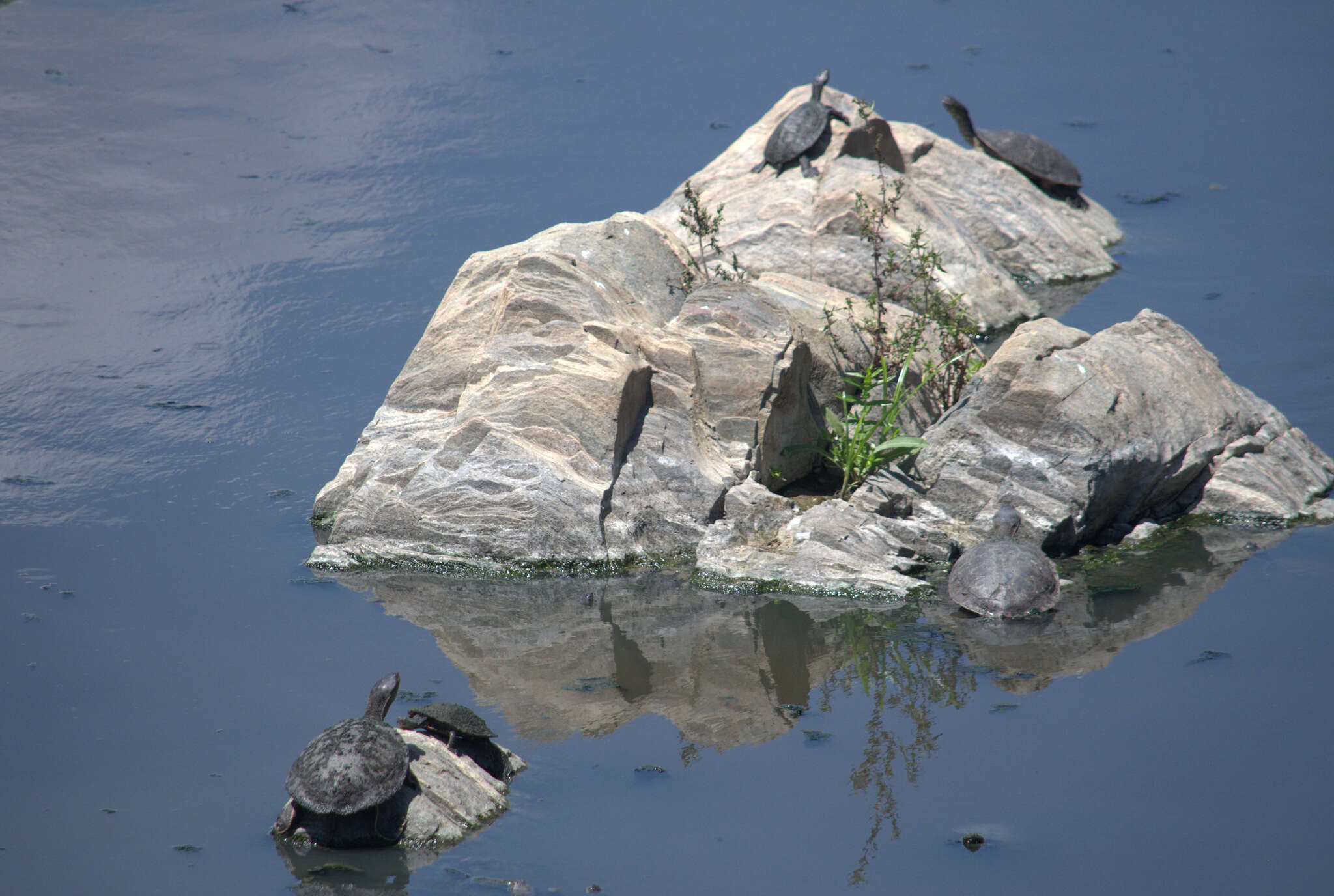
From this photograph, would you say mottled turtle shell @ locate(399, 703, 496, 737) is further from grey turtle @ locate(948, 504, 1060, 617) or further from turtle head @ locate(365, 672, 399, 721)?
grey turtle @ locate(948, 504, 1060, 617)

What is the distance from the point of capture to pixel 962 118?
13688mm

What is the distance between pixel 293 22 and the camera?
16938 millimetres

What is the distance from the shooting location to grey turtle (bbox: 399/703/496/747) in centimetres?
486

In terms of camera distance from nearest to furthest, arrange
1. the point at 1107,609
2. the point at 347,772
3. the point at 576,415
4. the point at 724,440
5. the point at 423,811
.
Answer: the point at 347,772
the point at 423,811
the point at 1107,609
the point at 576,415
the point at 724,440

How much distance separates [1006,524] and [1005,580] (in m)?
A: 0.70

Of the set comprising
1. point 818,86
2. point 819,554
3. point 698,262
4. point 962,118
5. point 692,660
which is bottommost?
point 692,660

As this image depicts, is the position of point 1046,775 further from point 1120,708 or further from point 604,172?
point 604,172

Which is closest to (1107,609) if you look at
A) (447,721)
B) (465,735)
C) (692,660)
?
(692,660)

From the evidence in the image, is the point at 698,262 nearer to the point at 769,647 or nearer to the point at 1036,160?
the point at 769,647

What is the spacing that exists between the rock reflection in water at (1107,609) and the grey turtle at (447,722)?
9.07ft

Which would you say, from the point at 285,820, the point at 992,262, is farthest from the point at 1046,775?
Result: the point at 992,262

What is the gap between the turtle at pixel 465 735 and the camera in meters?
4.90

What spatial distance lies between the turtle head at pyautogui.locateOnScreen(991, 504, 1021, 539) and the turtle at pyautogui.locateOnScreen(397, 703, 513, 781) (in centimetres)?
361

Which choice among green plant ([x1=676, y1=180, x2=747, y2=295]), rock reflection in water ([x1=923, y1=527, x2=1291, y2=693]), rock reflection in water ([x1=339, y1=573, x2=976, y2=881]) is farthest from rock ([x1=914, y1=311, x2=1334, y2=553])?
green plant ([x1=676, y1=180, x2=747, y2=295])
